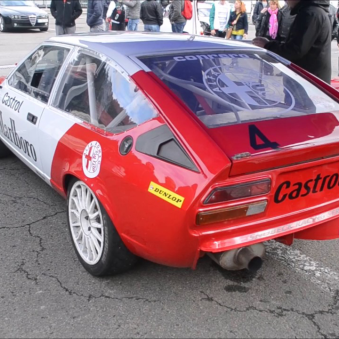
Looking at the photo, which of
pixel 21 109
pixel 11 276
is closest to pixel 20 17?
pixel 21 109

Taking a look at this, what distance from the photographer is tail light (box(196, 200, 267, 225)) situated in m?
2.49

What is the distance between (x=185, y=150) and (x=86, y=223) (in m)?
1.03

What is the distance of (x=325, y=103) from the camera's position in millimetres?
3314

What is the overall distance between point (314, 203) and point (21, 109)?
256 cm

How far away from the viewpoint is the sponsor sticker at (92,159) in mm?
2953

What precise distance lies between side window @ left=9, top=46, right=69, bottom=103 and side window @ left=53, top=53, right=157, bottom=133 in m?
0.25

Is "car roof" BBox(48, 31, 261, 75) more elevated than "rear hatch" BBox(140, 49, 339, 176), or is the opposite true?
"car roof" BBox(48, 31, 261, 75)

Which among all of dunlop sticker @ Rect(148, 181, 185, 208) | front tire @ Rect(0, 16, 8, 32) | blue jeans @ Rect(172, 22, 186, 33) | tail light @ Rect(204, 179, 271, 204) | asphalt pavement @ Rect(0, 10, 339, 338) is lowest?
front tire @ Rect(0, 16, 8, 32)

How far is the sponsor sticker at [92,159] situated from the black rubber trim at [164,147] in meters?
0.34

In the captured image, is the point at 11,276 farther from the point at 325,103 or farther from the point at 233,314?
the point at 325,103

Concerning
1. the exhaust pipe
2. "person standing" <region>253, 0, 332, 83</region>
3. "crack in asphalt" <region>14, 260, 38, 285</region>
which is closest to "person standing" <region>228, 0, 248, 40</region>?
"person standing" <region>253, 0, 332, 83</region>

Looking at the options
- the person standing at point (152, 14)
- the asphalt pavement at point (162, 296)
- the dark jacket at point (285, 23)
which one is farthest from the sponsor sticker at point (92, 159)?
the person standing at point (152, 14)

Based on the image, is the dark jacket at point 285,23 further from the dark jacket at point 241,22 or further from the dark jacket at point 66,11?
the dark jacket at point 241,22

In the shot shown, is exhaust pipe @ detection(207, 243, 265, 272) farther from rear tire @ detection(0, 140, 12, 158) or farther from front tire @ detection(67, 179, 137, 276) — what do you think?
rear tire @ detection(0, 140, 12, 158)
